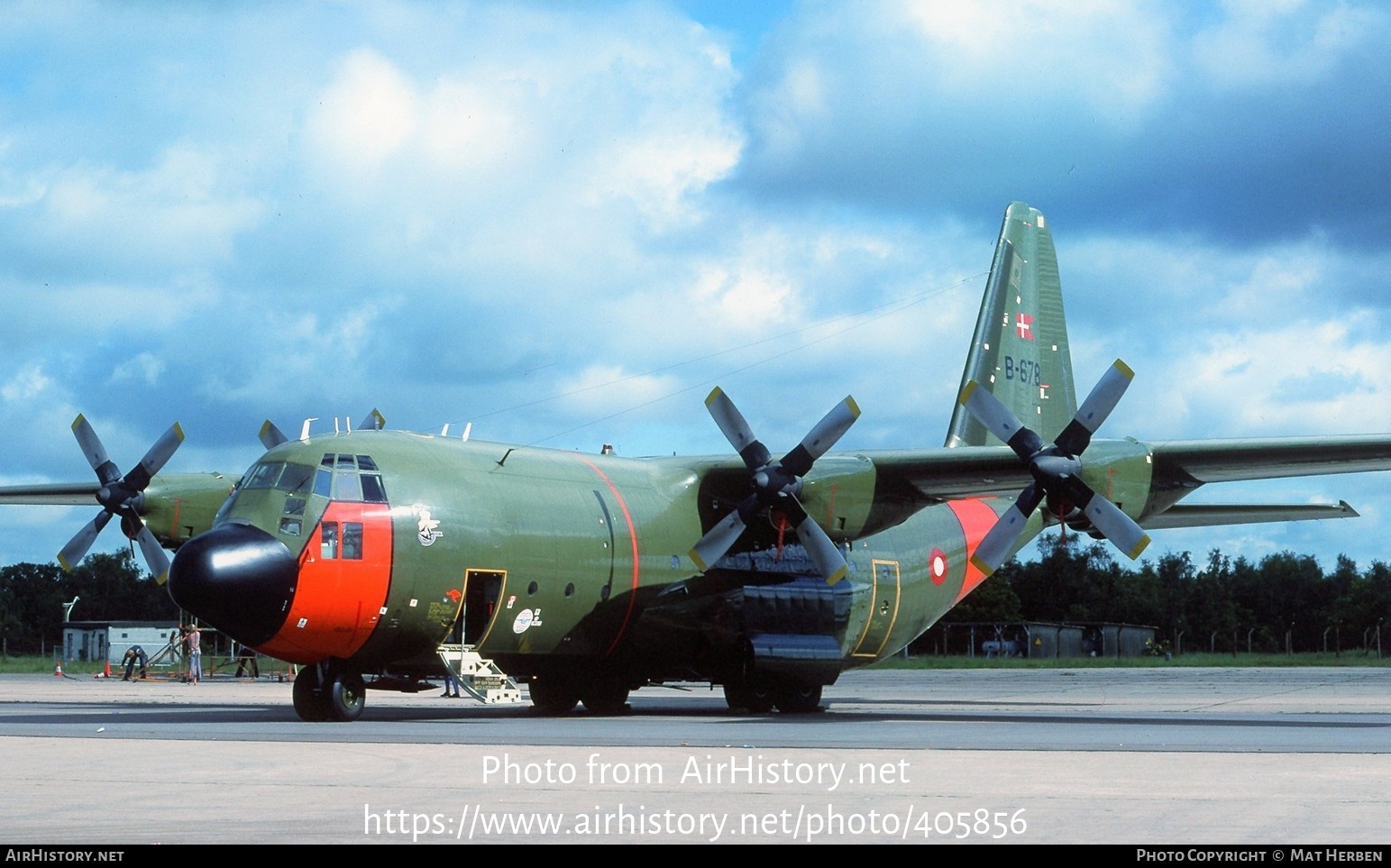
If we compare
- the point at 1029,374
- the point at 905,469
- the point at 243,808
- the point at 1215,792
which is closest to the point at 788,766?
the point at 1215,792

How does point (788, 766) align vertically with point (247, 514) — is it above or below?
below

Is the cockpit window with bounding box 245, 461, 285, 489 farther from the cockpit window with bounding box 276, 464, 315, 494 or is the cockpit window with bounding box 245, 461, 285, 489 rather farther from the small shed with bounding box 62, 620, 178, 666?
the small shed with bounding box 62, 620, 178, 666

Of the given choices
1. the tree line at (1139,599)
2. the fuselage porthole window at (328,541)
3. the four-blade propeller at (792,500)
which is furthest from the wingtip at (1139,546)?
the tree line at (1139,599)

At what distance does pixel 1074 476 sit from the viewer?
22.6 meters

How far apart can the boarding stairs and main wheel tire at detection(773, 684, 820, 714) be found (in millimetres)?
5404

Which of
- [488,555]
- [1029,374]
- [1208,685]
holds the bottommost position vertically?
[1208,685]

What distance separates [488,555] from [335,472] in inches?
99.7

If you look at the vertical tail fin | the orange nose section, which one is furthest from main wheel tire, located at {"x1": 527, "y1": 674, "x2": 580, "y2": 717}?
the vertical tail fin

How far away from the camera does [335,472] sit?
70.4 feet

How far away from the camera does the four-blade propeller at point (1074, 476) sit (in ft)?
73.9

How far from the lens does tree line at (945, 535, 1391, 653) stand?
331 feet

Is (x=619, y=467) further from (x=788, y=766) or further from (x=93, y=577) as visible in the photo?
(x=93, y=577)

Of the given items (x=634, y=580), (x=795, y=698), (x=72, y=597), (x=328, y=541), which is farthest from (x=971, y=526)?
(x=72, y=597)

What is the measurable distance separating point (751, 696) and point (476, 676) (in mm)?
5712
